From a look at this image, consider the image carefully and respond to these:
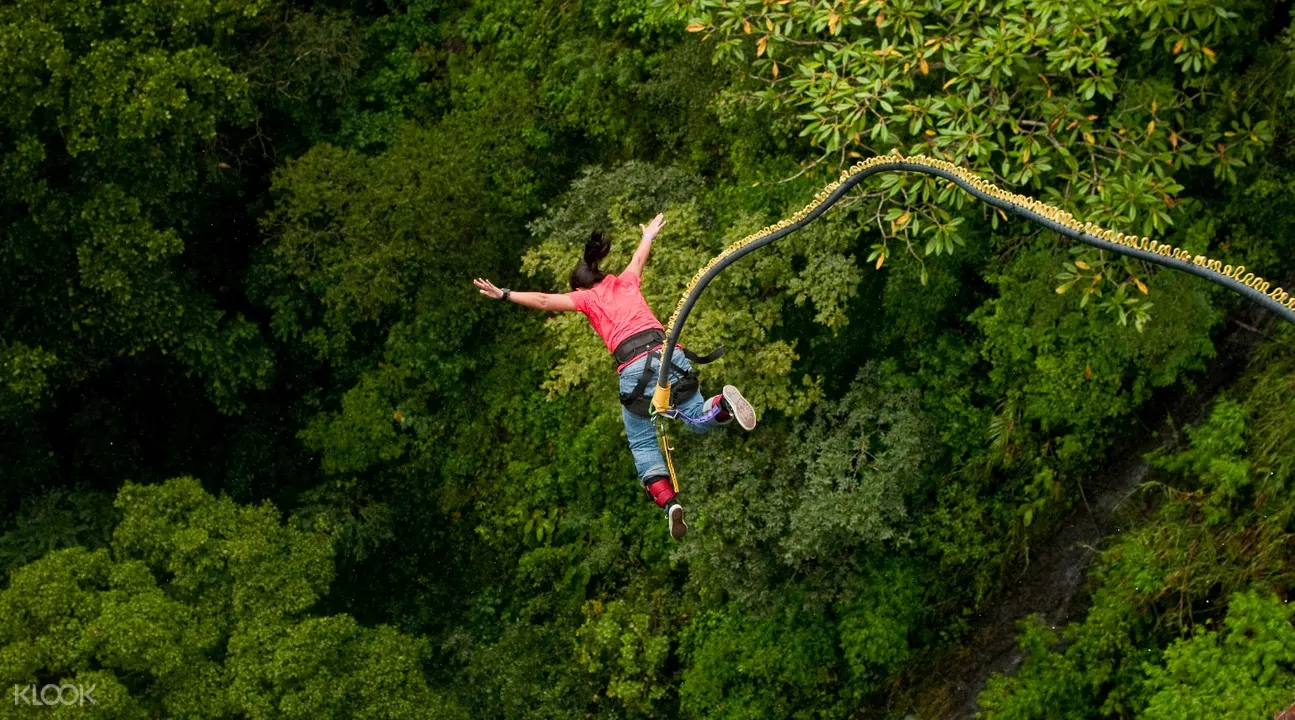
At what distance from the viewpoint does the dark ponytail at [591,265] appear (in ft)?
32.7

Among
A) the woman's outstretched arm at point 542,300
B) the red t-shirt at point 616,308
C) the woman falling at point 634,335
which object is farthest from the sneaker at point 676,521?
the woman's outstretched arm at point 542,300

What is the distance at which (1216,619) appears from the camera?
12172mm

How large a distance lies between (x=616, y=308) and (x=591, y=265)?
0.31 m

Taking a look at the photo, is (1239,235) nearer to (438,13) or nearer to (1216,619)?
(1216,619)

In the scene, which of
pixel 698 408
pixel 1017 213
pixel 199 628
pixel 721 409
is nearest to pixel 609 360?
pixel 698 408

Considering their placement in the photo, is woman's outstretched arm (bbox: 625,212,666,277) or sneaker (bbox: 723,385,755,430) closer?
sneaker (bbox: 723,385,755,430)

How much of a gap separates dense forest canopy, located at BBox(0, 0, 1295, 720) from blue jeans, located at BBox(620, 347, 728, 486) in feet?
7.24

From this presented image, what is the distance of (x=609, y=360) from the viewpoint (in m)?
12.7

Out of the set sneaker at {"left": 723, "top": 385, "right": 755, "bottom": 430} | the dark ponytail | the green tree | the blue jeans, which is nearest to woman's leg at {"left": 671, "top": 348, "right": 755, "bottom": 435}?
the blue jeans

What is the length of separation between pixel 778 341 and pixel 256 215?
25.2ft

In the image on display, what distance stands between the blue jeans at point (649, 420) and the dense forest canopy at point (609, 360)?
7.24 feet

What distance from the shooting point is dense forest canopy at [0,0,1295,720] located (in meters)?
11.6

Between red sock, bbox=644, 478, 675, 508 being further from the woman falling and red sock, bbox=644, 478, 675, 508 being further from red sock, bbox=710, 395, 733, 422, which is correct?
red sock, bbox=710, 395, 733, 422

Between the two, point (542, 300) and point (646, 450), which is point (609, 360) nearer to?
Answer: point (646, 450)
